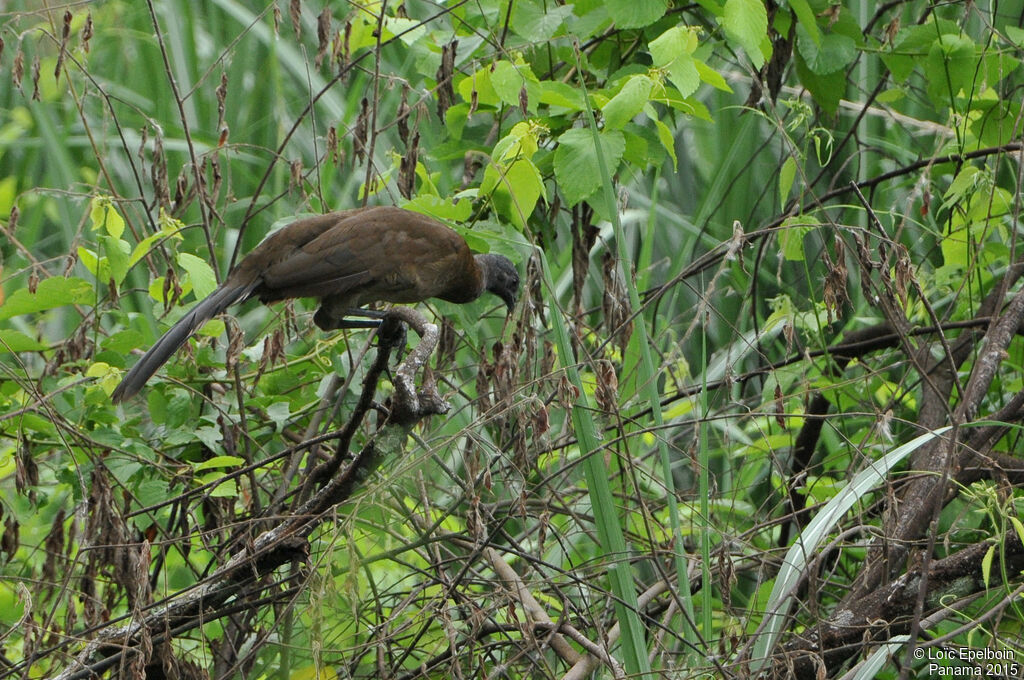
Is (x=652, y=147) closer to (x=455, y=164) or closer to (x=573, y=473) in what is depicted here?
(x=573, y=473)

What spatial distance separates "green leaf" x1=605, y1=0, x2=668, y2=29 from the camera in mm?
2738

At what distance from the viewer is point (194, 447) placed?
2979 mm

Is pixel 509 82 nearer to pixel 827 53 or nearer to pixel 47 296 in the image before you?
pixel 827 53

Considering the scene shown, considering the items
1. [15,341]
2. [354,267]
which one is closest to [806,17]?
[354,267]

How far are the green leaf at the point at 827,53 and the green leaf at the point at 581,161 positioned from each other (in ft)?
2.71

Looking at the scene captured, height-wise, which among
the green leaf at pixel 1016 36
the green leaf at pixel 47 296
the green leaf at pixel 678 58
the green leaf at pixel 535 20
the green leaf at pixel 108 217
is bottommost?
the green leaf at pixel 47 296

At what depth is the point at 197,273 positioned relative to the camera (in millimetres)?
2773

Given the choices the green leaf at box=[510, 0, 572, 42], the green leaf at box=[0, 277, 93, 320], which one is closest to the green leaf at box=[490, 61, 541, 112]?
the green leaf at box=[510, 0, 572, 42]

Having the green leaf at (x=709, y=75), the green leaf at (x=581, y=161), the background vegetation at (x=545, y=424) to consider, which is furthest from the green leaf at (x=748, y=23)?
the green leaf at (x=581, y=161)

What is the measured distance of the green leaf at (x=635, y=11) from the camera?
2738 mm

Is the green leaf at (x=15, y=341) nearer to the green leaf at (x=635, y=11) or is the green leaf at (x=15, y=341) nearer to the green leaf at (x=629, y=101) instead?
the green leaf at (x=629, y=101)

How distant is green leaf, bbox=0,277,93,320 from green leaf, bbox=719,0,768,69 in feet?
5.21

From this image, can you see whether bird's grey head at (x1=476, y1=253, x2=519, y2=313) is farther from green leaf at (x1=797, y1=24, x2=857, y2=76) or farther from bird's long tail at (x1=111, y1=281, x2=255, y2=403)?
green leaf at (x1=797, y1=24, x2=857, y2=76)

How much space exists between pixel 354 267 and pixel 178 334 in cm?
58
